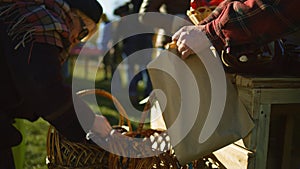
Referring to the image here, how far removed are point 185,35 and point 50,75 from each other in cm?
37

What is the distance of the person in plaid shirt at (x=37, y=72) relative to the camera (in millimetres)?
1049

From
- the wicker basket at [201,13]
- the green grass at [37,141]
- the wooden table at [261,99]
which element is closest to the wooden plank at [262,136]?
the wooden table at [261,99]

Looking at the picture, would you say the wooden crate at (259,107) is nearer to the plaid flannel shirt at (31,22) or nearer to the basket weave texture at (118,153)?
the basket weave texture at (118,153)

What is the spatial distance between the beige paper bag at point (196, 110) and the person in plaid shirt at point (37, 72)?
22 centimetres

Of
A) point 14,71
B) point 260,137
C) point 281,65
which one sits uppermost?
point 14,71

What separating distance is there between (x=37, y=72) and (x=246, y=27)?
53 centimetres

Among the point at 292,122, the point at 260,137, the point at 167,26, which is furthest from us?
the point at 167,26

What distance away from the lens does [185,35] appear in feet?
3.56

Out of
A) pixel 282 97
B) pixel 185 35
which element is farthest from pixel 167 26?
pixel 282 97

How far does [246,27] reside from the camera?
3.28ft

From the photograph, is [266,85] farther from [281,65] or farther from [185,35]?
[185,35]

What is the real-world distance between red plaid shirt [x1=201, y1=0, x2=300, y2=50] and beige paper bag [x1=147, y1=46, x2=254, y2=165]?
8cm

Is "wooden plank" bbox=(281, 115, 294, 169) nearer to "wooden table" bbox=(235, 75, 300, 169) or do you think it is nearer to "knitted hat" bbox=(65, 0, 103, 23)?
"wooden table" bbox=(235, 75, 300, 169)

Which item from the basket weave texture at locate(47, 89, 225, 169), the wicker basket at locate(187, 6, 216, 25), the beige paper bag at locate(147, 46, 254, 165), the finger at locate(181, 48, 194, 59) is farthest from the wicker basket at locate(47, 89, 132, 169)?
the wicker basket at locate(187, 6, 216, 25)
